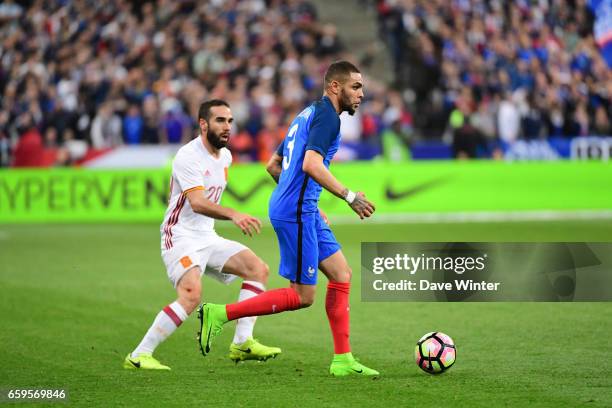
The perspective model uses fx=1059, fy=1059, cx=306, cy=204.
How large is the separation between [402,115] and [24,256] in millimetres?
12058

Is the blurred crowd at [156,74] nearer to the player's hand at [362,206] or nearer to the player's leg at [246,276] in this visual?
the player's leg at [246,276]

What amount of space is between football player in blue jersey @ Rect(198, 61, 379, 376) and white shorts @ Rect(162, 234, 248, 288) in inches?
23.9

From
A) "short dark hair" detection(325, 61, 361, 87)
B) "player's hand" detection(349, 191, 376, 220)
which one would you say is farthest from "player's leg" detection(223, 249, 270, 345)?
"short dark hair" detection(325, 61, 361, 87)

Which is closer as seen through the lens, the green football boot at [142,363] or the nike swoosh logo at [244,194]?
the green football boot at [142,363]

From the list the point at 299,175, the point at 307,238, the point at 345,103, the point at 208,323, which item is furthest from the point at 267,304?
the point at 345,103

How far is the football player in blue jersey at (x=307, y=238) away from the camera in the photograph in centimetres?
729

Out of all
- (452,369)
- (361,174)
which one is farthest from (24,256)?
(452,369)

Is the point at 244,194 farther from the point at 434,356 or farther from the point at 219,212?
the point at 434,356

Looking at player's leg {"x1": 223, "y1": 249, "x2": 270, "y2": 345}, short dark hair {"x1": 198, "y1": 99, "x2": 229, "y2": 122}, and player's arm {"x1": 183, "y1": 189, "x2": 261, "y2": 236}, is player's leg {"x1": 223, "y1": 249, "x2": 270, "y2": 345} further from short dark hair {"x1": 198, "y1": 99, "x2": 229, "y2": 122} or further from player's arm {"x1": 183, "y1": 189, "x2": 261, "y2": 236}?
short dark hair {"x1": 198, "y1": 99, "x2": 229, "y2": 122}

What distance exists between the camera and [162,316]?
25.2 feet

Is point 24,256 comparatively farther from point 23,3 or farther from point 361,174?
point 23,3

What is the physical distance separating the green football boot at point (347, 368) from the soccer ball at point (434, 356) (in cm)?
33

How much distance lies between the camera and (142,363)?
25.0 ft

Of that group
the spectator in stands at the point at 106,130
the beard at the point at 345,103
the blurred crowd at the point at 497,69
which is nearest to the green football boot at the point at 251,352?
the beard at the point at 345,103
